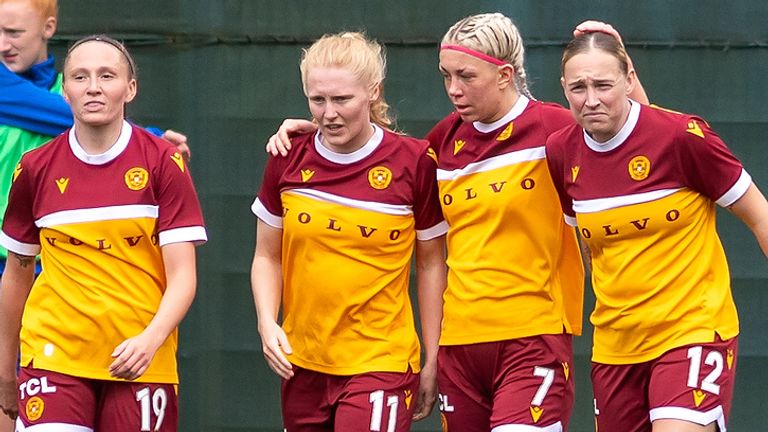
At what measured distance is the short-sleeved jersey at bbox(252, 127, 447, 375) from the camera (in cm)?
461

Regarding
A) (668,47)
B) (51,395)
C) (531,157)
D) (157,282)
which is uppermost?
(668,47)

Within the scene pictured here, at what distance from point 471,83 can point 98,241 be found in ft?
4.23

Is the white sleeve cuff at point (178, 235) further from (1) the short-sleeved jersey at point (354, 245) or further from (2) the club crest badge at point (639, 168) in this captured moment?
(2) the club crest badge at point (639, 168)

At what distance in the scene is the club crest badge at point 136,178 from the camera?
4480 millimetres

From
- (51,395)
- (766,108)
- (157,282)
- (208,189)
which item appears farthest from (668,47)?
(51,395)

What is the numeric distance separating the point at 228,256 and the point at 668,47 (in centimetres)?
196

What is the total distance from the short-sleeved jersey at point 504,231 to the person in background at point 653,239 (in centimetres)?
17

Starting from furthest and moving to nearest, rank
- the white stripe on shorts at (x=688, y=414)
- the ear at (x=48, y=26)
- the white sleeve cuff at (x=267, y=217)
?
1. the ear at (x=48, y=26)
2. the white sleeve cuff at (x=267, y=217)
3. the white stripe on shorts at (x=688, y=414)

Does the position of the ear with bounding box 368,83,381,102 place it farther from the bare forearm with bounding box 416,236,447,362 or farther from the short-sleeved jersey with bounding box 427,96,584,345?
the bare forearm with bounding box 416,236,447,362

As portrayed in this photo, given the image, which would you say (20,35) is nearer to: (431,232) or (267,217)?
(267,217)

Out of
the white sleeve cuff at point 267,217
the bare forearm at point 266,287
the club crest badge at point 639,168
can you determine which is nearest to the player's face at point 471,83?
the club crest badge at point 639,168

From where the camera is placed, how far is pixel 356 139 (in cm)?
470

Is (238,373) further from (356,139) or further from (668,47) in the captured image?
(668,47)

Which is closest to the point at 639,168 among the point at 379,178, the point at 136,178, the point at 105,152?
the point at 379,178
